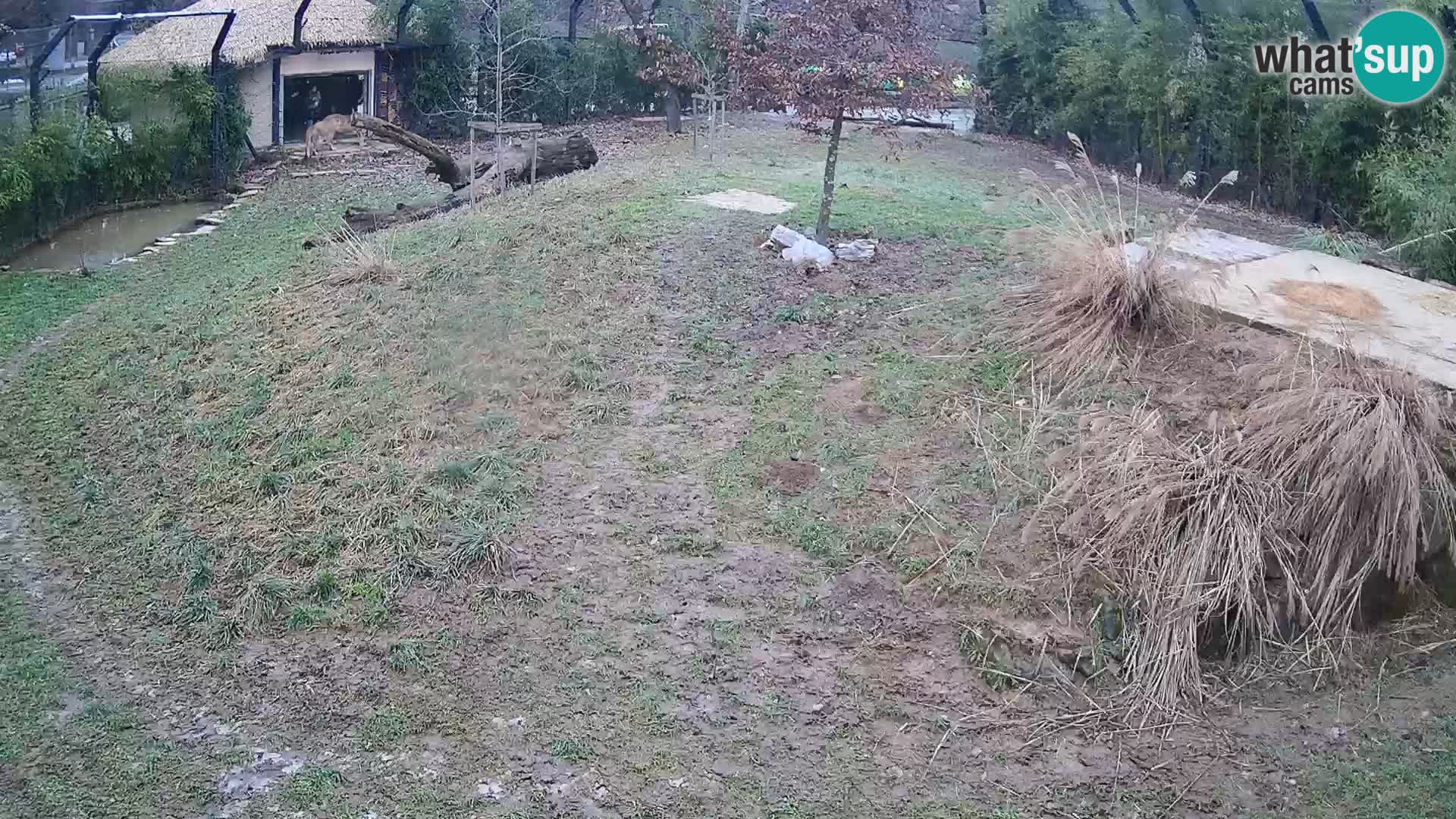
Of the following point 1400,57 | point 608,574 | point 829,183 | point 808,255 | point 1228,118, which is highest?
point 1400,57

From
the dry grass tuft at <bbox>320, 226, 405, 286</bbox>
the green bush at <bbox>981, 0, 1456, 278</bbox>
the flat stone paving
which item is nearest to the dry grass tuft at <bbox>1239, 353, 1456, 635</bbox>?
the flat stone paving

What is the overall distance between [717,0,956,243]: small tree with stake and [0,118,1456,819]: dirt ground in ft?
3.42

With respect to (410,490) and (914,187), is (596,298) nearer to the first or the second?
(410,490)

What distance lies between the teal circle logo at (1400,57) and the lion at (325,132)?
11.4m

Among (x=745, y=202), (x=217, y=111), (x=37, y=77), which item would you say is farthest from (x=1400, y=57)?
(x=37, y=77)

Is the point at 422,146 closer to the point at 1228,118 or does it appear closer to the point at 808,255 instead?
the point at 808,255

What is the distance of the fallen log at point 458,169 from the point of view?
34.9 ft

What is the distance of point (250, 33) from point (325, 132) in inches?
60.5

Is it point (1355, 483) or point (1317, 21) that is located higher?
point (1317, 21)

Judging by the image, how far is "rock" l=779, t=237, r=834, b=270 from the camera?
25.7ft

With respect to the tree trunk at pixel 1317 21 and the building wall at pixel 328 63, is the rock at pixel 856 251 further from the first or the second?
the building wall at pixel 328 63

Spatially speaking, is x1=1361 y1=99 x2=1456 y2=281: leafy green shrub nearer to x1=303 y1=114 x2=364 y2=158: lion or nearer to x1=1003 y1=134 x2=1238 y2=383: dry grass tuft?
x1=1003 y1=134 x2=1238 y2=383: dry grass tuft

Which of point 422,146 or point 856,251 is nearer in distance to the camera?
point 856,251

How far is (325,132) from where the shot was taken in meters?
15.7
